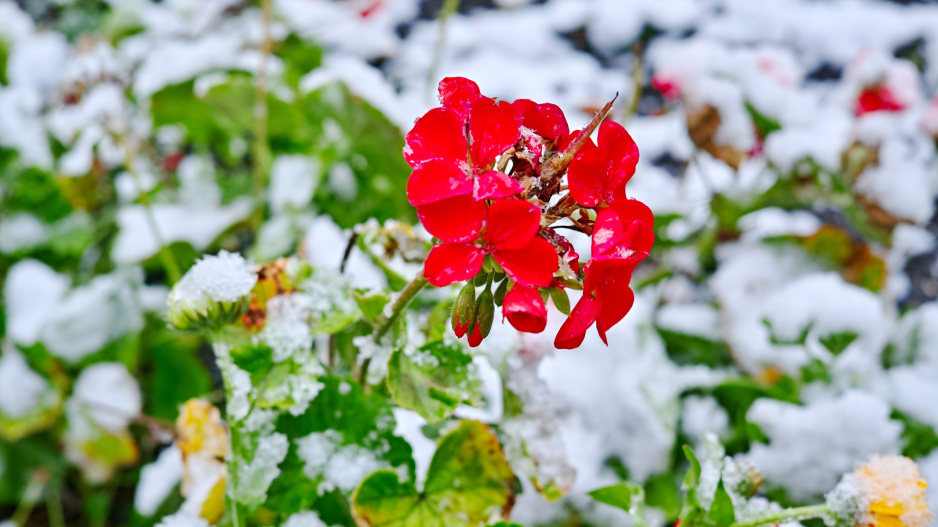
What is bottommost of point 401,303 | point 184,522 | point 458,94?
point 184,522

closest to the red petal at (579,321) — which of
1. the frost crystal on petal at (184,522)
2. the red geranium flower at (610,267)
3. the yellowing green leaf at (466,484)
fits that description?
the red geranium flower at (610,267)

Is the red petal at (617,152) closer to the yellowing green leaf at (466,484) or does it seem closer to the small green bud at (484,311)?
the small green bud at (484,311)

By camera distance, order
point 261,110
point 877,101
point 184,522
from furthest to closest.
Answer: point 877,101, point 261,110, point 184,522

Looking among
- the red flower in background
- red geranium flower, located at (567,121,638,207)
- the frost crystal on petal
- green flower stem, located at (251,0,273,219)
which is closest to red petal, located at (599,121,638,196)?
red geranium flower, located at (567,121,638,207)

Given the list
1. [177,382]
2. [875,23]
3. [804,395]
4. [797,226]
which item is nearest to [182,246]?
[177,382]

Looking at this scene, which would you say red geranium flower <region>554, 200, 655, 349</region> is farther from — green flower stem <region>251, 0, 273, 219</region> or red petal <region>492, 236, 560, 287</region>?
green flower stem <region>251, 0, 273, 219</region>

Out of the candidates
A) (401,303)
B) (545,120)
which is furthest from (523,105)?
(401,303)

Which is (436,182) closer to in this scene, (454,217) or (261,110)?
(454,217)
